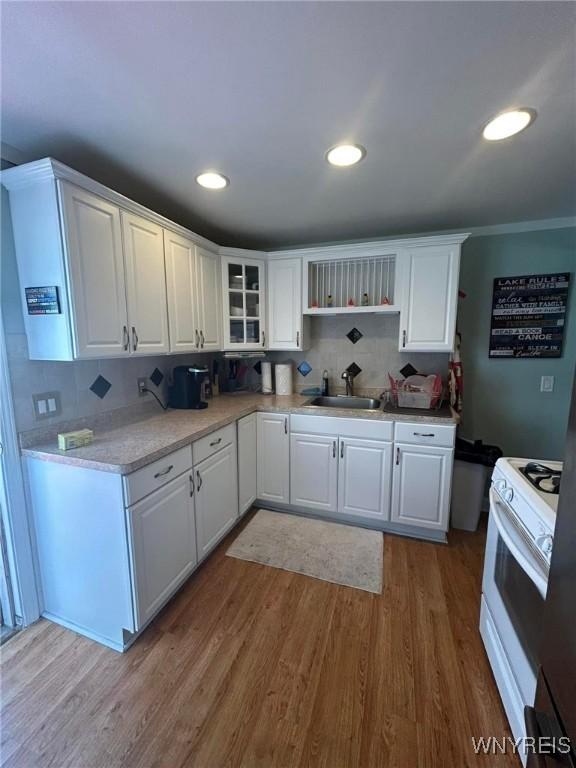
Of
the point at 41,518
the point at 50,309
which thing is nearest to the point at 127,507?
the point at 41,518

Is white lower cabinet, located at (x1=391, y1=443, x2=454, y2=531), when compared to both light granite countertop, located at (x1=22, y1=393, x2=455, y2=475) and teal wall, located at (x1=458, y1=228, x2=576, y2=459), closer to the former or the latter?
light granite countertop, located at (x1=22, y1=393, x2=455, y2=475)

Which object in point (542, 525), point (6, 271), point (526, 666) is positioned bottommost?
point (526, 666)

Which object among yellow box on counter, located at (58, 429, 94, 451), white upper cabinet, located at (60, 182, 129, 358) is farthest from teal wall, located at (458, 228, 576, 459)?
yellow box on counter, located at (58, 429, 94, 451)

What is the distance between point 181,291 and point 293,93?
1.35 m

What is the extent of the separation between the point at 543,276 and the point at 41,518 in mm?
3595

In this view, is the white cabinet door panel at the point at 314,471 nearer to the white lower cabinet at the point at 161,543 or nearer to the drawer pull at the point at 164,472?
the white lower cabinet at the point at 161,543

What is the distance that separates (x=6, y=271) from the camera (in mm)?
1448

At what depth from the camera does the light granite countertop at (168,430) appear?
4.61 ft

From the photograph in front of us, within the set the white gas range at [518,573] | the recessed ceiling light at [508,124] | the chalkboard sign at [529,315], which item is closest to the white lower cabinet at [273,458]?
the white gas range at [518,573]

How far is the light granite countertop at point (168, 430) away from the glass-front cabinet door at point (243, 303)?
52 cm

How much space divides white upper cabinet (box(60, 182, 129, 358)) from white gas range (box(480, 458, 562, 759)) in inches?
76.1

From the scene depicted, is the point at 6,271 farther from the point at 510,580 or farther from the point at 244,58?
the point at 510,580

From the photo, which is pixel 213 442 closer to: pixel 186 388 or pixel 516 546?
pixel 186 388

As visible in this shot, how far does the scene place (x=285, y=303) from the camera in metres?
2.70
